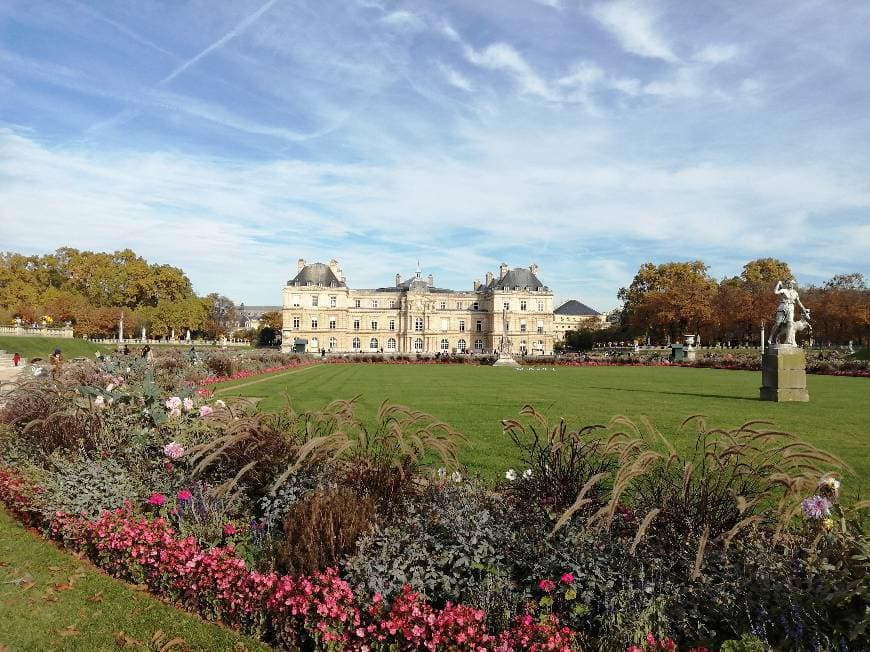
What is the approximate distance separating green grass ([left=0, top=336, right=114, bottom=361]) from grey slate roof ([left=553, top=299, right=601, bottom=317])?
96523mm

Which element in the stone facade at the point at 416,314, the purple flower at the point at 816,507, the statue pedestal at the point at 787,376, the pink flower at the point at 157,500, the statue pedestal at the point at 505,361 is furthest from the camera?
the stone facade at the point at 416,314

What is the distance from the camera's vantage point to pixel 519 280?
92.0 m

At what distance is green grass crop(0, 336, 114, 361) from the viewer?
133 feet

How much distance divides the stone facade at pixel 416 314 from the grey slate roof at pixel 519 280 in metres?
0.15

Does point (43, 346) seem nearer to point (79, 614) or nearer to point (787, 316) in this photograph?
point (787, 316)

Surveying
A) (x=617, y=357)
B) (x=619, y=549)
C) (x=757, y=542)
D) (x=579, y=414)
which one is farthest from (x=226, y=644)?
(x=617, y=357)

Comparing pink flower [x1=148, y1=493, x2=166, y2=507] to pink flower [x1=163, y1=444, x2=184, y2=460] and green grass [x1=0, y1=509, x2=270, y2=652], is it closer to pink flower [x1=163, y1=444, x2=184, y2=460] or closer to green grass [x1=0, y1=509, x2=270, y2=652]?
pink flower [x1=163, y1=444, x2=184, y2=460]

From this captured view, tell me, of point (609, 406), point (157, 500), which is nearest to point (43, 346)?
point (609, 406)

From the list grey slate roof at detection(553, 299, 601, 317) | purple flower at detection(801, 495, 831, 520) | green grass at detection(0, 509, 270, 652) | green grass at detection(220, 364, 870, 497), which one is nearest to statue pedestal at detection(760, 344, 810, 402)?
green grass at detection(220, 364, 870, 497)

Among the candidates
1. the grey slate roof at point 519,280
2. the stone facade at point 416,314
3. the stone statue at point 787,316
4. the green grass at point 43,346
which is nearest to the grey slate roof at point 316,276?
the stone facade at point 416,314

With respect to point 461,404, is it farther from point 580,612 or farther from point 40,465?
point 580,612

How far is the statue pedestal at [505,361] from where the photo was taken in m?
42.1

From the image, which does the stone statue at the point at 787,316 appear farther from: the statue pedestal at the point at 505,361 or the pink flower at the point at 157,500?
the statue pedestal at the point at 505,361

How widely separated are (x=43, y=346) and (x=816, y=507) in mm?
50925
